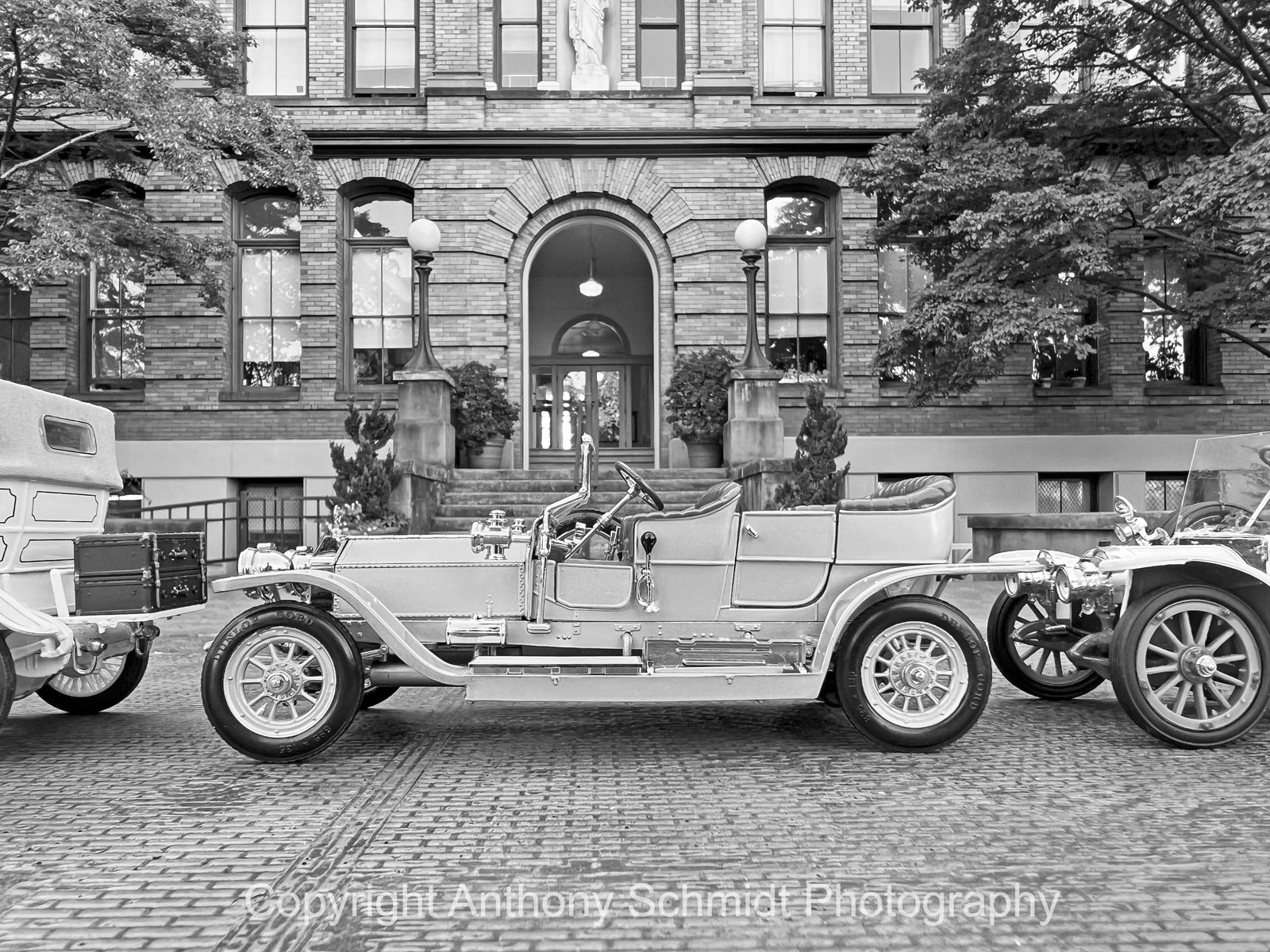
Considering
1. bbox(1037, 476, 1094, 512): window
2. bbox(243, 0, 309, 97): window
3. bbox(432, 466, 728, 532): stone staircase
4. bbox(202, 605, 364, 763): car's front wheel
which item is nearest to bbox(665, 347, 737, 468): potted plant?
bbox(432, 466, 728, 532): stone staircase

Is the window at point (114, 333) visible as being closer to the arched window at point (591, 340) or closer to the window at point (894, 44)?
the arched window at point (591, 340)

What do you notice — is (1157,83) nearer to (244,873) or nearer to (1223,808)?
(1223,808)

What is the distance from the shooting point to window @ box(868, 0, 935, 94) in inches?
639

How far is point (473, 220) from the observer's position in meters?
15.5

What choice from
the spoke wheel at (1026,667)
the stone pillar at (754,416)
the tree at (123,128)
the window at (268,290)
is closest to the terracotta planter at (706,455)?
the stone pillar at (754,416)

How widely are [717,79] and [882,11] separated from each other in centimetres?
341

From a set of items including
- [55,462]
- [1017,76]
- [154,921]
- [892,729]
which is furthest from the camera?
[1017,76]

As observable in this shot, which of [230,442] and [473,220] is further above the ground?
[473,220]

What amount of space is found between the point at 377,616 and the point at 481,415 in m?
9.13

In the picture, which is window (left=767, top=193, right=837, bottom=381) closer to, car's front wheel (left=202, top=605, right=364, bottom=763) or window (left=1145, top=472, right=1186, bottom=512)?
window (left=1145, top=472, right=1186, bottom=512)

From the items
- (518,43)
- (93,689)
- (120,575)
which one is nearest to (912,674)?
(120,575)

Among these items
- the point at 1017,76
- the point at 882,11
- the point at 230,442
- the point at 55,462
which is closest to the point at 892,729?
the point at 55,462

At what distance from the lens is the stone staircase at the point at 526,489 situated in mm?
12125

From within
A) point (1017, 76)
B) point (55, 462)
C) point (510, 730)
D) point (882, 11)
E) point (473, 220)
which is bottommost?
point (510, 730)
